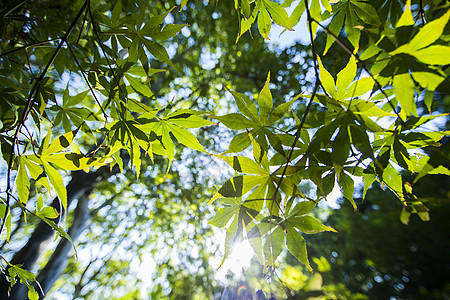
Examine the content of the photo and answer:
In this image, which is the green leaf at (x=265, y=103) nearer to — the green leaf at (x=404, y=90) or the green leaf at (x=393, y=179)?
the green leaf at (x=404, y=90)

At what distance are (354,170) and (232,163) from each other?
0.35m

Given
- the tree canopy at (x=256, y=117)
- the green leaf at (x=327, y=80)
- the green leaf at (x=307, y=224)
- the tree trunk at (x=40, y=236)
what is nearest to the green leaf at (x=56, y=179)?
the tree canopy at (x=256, y=117)

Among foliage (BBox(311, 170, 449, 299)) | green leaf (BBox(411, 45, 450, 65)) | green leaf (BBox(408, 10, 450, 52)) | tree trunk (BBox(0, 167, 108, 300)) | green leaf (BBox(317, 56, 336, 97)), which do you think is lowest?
tree trunk (BBox(0, 167, 108, 300))

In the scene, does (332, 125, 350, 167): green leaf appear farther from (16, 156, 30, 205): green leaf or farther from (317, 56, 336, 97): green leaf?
(16, 156, 30, 205): green leaf

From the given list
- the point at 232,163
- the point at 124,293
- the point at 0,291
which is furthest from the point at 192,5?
the point at 124,293

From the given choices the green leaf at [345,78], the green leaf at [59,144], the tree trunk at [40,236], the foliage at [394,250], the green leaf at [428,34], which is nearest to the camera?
the green leaf at [428,34]

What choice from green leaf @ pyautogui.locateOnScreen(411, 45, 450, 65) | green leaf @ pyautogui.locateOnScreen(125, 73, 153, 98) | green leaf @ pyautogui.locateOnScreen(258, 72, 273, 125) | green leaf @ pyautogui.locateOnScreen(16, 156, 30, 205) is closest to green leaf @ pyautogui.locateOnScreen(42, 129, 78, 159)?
green leaf @ pyautogui.locateOnScreen(16, 156, 30, 205)

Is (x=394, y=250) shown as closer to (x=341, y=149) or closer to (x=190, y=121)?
(x=341, y=149)

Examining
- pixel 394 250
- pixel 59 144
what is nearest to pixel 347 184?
pixel 59 144

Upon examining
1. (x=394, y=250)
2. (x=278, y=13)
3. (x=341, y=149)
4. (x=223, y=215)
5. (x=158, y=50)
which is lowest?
(x=223, y=215)

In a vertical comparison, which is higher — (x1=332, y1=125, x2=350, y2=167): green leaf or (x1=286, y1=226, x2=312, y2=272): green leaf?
(x1=332, y1=125, x2=350, y2=167): green leaf

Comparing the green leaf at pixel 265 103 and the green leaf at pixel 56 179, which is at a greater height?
the green leaf at pixel 265 103

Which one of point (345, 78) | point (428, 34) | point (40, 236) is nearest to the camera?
point (428, 34)

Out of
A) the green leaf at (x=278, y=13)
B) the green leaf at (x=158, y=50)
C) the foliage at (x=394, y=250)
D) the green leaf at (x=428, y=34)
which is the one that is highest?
the foliage at (x=394, y=250)
